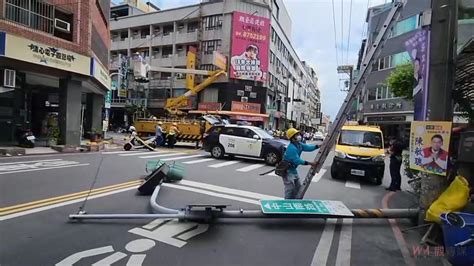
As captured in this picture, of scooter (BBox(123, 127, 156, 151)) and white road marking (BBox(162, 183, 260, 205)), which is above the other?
scooter (BBox(123, 127, 156, 151))

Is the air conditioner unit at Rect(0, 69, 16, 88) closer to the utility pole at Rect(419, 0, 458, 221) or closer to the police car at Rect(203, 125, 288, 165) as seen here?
the police car at Rect(203, 125, 288, 165)

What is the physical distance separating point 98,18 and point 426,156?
22134 millimetres

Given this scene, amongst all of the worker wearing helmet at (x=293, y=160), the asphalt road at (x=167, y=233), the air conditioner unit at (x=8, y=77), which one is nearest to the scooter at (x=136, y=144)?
the air conditioner unit at (x=8, y=77)

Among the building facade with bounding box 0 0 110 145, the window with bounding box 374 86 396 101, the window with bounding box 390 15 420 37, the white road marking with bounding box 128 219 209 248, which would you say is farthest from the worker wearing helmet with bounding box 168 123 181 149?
the window with bounding box 374 86 396 101

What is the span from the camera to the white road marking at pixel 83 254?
4410mm

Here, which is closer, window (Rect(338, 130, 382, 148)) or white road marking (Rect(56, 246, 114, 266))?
white road marking (Rect(56, 246, 114, 266))

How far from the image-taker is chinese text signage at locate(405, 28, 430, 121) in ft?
20.8

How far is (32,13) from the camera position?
16891 millimetres

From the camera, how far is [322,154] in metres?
7.36

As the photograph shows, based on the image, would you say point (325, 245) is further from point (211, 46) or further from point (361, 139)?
point (211, 46)

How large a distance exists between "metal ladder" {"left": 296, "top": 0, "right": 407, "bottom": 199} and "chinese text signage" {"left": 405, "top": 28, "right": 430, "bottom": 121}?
0.57 metres

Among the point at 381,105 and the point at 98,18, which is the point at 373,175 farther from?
the point at 381,105

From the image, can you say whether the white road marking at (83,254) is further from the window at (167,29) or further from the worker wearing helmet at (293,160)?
the window at (167,29)

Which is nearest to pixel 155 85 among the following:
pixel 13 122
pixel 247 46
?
pixel 247 46
